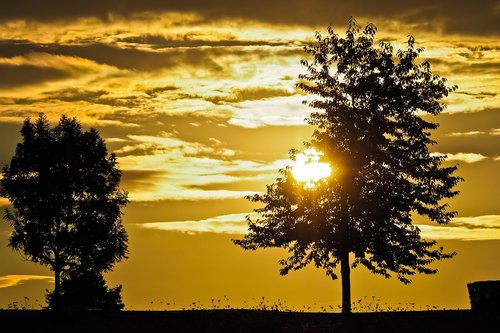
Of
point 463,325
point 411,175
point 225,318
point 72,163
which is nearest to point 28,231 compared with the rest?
point 72,163

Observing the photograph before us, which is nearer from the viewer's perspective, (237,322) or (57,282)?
(237,322)

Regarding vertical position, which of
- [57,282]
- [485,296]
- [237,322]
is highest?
[57,282]

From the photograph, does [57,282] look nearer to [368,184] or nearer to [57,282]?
[57,282]

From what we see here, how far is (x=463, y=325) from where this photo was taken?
33.6m

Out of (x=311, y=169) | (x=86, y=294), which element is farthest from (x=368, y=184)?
(x=86, y=294)

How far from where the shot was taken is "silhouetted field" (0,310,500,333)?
32.6 metres

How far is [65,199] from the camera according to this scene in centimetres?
5128

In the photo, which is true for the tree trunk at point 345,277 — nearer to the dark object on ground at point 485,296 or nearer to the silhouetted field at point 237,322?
the silhouetted field at point 237,322

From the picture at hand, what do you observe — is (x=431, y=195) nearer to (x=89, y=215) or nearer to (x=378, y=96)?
(x=378, y=96)

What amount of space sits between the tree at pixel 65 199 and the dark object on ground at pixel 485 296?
24.8 m

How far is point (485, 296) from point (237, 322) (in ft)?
38.9

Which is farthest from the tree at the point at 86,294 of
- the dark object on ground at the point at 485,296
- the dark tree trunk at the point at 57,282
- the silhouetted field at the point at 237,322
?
the dark object on ground at the point at 485,296

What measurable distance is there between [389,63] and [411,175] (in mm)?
6439

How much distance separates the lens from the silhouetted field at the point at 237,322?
107 feet
